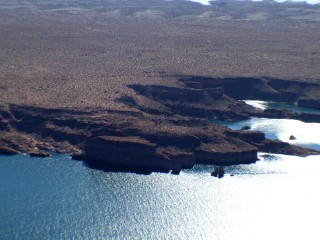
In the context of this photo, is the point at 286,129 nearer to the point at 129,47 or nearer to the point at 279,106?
the point at 279,106

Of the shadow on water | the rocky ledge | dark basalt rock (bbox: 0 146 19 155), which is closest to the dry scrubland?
the rocky ledge

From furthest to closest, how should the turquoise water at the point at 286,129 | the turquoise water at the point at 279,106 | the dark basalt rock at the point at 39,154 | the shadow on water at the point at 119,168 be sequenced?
the turquoise water at the point at 279,106, the turquoise water at the point at 286,129, the dark basalt rock at the point at 39,154, the shadow on water at the point at 119,168

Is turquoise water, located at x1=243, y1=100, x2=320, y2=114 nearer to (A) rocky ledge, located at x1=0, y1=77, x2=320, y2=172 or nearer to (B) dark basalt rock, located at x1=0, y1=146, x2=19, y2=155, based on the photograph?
(A) rocky ledge, located at x1=0, y1=77, x2=320, y2=172

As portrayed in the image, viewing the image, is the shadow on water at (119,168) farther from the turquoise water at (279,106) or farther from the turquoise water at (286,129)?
the turquoise water at (279,106)

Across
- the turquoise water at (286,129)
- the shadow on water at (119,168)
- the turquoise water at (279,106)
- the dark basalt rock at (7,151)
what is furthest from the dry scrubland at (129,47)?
the shadow on water at (119,168)

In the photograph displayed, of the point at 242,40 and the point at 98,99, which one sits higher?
the point at 98,99

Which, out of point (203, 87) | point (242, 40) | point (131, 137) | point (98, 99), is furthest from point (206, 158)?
point (242, 40)

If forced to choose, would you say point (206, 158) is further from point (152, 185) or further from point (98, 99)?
point (98, 99)
